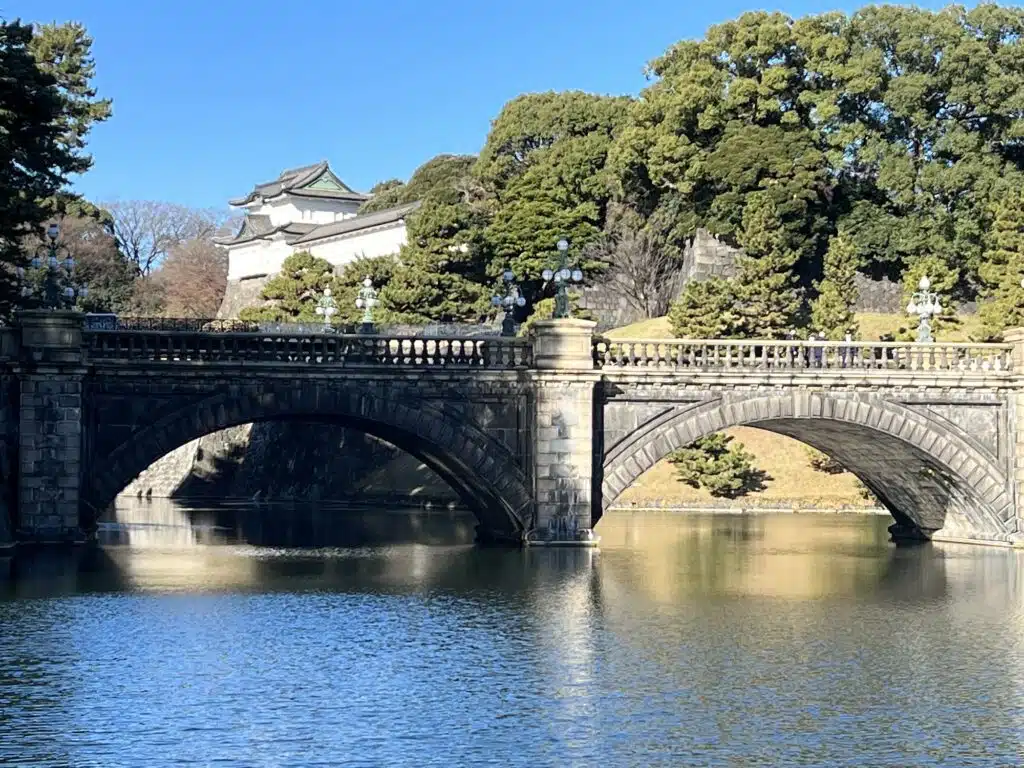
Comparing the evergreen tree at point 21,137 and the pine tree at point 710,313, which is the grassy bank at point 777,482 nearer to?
the pine tree at point 710,313

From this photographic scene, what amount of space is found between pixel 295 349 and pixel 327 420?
9.37 feet

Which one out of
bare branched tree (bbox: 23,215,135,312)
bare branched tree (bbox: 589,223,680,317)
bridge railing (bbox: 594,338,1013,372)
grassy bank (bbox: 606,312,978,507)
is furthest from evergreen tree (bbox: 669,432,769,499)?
bare branched tree (bbox: 23,215,135,312)

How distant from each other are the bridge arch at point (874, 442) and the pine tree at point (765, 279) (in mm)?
22608

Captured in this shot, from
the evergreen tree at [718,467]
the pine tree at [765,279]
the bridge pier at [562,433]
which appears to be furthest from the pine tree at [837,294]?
the bridge pier at [562,433]

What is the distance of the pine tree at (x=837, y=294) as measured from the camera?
239 ft

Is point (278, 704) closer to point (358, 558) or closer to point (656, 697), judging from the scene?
point (656, 697)

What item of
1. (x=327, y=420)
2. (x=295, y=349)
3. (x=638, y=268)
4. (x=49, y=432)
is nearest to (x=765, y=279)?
(x=638, y=268)

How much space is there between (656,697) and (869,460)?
92.7 feet

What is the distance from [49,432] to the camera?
42.4 meters

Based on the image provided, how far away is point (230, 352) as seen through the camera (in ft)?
145

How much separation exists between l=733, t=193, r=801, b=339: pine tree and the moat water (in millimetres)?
26674

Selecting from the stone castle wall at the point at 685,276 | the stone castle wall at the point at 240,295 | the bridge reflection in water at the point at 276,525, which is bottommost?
the bridge reflection in water at the point at 276,525

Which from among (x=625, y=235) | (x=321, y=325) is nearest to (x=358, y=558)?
(x=321, y=325)

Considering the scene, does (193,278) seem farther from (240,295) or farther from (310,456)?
(310,456)
